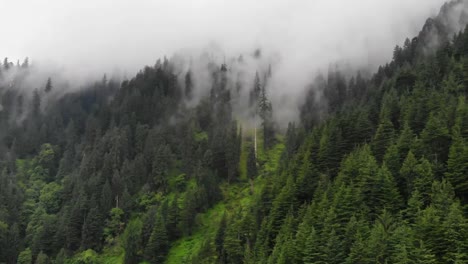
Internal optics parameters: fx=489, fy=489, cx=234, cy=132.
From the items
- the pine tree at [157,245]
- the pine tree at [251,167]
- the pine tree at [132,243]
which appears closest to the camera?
the pine tree at [157,245]

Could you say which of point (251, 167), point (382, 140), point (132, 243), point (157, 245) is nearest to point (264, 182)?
point (251, 167)

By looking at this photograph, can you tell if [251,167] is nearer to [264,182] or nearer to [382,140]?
[264,182]

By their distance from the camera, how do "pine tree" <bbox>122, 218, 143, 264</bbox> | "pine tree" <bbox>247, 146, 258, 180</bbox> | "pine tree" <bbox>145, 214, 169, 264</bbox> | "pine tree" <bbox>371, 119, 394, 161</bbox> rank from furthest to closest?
"pine tree" <bbox>247, 146, 258, 180</bbox> → "pine tree" <bbox>122, 218, 143, 264</bbox> → "pine tree" <bbox>145, 214, 169, 264</bbox> → "pine tree" <bbox>371, 119, 394, 161</bbox>

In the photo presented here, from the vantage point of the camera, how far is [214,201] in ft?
460

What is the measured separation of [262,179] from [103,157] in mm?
57123

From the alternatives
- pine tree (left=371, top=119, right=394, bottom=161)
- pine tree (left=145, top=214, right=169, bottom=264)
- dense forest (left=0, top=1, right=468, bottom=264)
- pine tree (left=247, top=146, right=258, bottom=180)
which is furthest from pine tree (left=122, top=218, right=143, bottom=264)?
pine tree (left=371, top=119, right=394, bottom=161)

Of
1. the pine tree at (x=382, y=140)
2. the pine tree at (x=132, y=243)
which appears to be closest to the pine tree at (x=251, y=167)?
the pine tree at (x=132, y=243)

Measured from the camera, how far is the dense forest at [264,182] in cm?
7050

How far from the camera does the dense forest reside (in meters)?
70.5

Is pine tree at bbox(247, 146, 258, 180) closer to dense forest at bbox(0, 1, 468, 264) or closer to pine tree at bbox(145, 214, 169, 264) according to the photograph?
dense forest at bbox(0, 1, 468, 264)

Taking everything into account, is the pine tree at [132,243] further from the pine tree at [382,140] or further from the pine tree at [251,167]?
the pine tree at [382,140]

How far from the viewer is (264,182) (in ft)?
462

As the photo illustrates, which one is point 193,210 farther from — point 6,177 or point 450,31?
point 450,31

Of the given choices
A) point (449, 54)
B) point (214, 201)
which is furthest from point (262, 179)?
point (449, 54)
